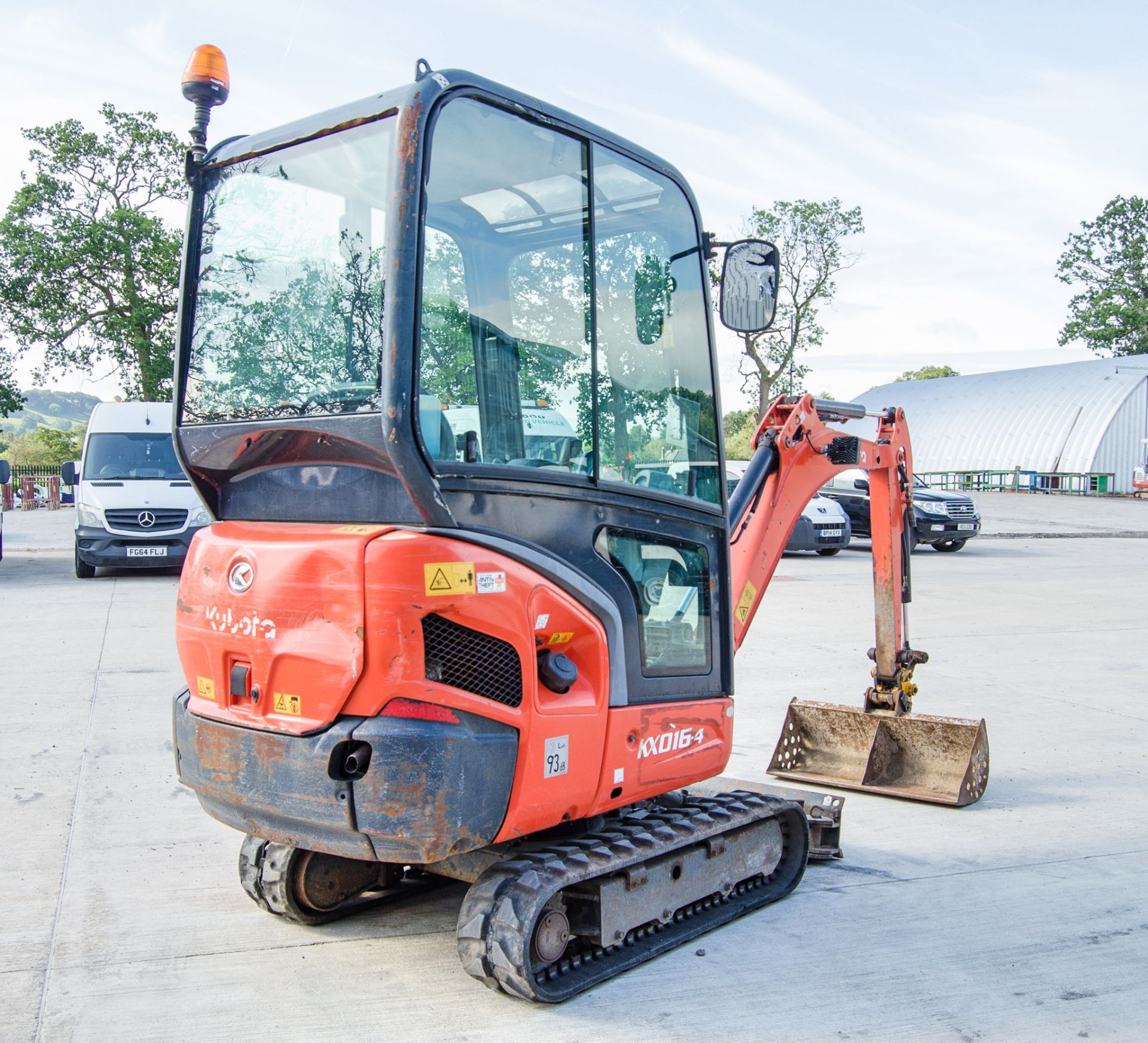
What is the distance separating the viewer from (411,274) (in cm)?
311

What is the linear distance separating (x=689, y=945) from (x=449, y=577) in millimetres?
1779

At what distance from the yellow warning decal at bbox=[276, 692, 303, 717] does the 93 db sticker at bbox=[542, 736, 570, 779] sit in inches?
29.2

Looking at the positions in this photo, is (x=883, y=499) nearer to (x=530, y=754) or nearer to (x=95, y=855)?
(x=530, y=754)

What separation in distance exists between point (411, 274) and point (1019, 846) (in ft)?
12.6

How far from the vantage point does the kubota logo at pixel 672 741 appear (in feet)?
12.4

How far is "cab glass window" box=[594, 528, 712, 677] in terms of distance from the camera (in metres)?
3.76

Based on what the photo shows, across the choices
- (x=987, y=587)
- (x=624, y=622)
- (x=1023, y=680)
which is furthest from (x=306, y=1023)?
(x=987, y=587)

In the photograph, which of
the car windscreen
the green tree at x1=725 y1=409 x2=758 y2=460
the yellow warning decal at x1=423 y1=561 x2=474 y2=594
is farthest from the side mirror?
the green tree at x1=725 y1=409 x2=758 y2=460

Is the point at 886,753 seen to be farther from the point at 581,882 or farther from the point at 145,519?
the point at 145,519

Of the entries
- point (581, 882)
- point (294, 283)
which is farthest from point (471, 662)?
point (294, 283)

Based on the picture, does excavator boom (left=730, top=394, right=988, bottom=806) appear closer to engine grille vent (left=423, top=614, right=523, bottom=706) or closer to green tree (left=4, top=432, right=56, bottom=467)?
engine grille vent (left=423, top=614, right=523, bottom=706)

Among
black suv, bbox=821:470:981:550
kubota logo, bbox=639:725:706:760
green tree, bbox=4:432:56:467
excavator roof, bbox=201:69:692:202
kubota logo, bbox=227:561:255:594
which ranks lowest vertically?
kubota logo, bbox=639:725:706:760

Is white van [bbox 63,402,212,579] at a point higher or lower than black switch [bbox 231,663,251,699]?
higher

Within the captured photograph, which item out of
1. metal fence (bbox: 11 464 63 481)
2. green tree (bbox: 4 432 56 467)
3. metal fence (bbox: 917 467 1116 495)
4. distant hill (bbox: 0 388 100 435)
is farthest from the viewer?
distant hill (bbox: 0 388 100 435)
